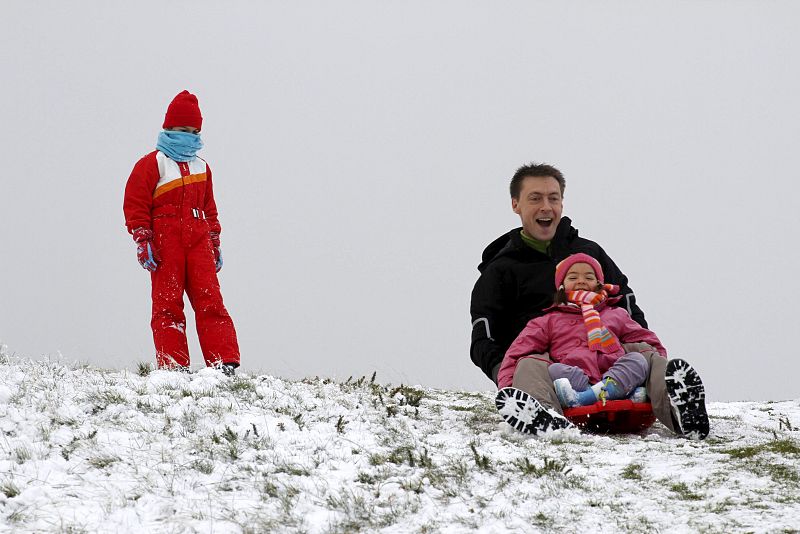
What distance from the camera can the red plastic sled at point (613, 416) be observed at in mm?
6051

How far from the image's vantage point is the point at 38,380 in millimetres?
6238

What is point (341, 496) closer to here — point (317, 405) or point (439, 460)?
point (439, 460)

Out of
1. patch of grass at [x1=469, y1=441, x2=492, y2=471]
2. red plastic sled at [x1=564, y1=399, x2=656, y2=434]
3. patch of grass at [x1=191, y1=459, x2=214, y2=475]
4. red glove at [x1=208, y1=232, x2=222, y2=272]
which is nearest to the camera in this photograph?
patch of grass at [x1=191, y1=459, x2=214, y2=475]

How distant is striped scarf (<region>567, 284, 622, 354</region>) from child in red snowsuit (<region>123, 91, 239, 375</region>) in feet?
12.0

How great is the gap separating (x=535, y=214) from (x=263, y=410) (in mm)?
3148

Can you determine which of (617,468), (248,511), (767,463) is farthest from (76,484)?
(767,463)

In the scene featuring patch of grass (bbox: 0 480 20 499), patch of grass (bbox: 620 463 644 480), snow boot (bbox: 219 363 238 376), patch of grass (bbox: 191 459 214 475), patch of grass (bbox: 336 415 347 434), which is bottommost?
patch of grass (bbox: 0 480 20 499)

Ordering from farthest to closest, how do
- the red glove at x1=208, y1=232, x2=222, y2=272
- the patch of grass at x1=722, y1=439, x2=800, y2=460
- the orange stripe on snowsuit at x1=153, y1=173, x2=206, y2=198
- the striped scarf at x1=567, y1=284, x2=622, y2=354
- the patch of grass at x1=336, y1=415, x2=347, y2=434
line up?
the red glove at x1=208, y1=232, x2=222, y2=272 → the orange stripe on snowsuit at x1=153, y1=173, x2=206, y2=198 → the striped scarf at x1=567, y1=284, x2=622, y2=354 → the patch of grass at x1=336, y1=415, x2=347, y2=434 → the patch of grass at x1=722, y1=439, x2=800, y2=460

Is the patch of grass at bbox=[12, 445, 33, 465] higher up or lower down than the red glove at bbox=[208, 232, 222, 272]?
lower down

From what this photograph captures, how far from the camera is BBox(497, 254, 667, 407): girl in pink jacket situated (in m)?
6.16

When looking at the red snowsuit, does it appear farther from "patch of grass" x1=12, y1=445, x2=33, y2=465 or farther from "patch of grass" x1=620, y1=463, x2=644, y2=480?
"patch of grass" x1=620, y1=463, x2=644, y2=480

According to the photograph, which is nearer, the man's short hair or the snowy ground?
the snowy ground

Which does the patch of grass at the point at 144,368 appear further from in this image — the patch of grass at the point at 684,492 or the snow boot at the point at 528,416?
the patch of grass at the point at 684,492

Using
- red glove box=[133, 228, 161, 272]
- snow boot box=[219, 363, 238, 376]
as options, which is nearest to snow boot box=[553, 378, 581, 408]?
snow boot box=[219, 363, 238, 376]
